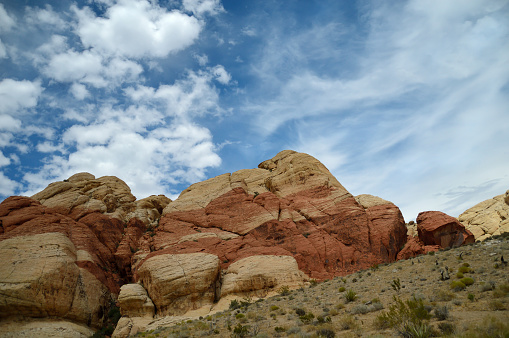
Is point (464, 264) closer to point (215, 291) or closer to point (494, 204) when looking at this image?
point (215, 291)

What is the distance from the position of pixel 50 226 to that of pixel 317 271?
31.1 metres

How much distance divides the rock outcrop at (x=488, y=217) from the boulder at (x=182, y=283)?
1659 inches

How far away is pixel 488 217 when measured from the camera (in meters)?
54.0

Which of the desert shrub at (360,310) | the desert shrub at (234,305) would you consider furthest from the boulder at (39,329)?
the desert shrub at (360,310)

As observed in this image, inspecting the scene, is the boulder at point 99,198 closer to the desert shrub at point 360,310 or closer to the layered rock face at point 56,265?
the layered rock face at point 56,265

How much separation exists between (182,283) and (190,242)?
710 centimetres

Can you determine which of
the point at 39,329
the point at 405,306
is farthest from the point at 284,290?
the point at 39,329

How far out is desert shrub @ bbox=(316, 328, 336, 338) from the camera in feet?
42.7

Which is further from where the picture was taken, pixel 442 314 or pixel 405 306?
pixel 405 306

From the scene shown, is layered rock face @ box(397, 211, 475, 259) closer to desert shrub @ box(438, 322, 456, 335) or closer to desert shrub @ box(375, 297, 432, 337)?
Result: desert shrub @ box(375, 297, 432, 337)

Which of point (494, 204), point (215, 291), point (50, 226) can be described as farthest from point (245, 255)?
point (494, 204)

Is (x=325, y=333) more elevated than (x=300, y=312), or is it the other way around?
(x=300, y=312)

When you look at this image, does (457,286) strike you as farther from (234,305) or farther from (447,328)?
(234,305)

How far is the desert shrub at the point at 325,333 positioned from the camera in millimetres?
13000
